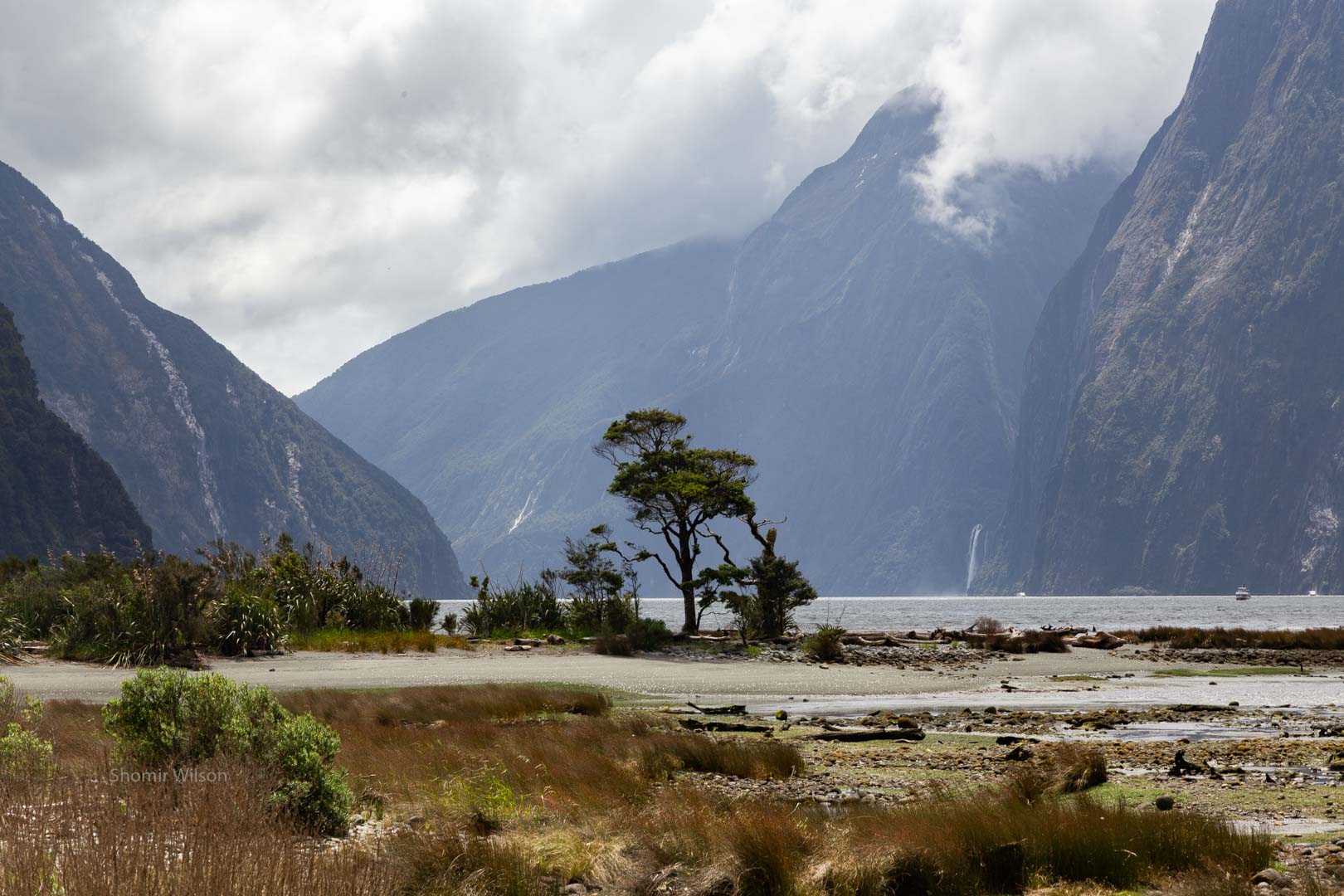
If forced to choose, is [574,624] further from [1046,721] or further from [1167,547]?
[1167,547]

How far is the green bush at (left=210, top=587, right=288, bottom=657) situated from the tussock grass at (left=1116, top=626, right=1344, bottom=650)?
36.2 m

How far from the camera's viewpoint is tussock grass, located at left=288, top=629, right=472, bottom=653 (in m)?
31.7

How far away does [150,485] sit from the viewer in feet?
577

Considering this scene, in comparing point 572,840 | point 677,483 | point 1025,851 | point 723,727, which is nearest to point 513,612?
point 677,483

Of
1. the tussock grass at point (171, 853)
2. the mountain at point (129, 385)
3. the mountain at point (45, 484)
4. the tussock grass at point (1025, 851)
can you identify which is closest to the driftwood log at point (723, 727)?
the tussock grass at point (1025, 851)

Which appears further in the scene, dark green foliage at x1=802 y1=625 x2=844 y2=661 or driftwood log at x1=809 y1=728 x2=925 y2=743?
dark green foliage at x1=802 y1=625 x2=844 y2=661

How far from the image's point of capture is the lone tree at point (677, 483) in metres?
42.5

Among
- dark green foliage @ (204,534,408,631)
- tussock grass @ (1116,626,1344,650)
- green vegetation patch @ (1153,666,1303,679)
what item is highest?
dark green foliage @ (204,534,408,631)

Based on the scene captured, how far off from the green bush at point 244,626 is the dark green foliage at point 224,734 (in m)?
18.9

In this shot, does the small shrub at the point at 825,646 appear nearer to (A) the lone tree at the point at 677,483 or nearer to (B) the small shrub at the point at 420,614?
(A) the lone tree at the point at 677,483

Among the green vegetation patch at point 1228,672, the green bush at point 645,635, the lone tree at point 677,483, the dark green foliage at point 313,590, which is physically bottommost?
the green vegetation patch at point 1228,672

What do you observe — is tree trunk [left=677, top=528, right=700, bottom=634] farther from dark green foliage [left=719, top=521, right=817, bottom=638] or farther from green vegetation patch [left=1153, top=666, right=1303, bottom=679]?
green vegetation patch [left=1153, top=666, right=1303, bottom=679]

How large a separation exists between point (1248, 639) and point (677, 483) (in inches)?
1035

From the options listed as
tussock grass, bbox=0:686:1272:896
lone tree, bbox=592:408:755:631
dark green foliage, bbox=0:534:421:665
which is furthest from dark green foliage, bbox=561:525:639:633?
tussock grass, bbox=0:686:1272:896
